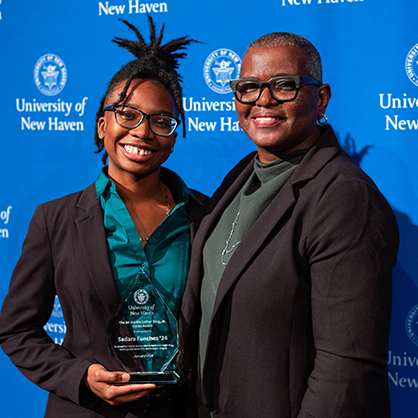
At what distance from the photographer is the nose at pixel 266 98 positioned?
1321 mm

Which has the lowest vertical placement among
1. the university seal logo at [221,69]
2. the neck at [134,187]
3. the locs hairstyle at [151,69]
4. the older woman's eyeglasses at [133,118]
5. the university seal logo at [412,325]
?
the university seal logo at [412,325]

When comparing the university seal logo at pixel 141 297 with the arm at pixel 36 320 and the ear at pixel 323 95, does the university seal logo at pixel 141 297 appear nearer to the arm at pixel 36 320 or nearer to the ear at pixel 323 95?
the arm at pixel 36 320

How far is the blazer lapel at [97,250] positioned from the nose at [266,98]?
640 mm

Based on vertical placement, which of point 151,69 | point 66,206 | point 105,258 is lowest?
point 105,258

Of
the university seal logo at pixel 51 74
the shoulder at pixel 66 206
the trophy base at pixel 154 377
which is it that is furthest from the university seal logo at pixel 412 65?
the university seal logo at pixel 51 74

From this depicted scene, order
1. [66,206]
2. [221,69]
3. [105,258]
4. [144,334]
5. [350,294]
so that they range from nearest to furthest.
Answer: [350,294] < [144,334] < [105,258] < [66,206] < [221,69]

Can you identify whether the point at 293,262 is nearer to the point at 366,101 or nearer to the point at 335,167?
Answer: the point at 335,167

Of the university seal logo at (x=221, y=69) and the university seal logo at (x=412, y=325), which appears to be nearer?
the university seal logo at (x=412, y=325)

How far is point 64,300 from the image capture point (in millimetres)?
1532

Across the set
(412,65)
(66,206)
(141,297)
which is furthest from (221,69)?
(141,297)

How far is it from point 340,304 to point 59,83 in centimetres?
201

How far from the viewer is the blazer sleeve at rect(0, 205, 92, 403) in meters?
1.50

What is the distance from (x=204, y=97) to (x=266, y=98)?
3.32 feet

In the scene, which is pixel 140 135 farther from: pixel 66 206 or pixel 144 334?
pixel 144 334
